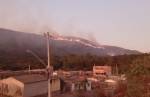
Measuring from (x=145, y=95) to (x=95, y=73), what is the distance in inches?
2405

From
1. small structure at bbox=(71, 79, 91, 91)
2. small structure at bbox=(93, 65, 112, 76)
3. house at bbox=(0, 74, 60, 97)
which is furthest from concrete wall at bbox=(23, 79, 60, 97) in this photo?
small structure at bbox=(93, 65, 112, 76)

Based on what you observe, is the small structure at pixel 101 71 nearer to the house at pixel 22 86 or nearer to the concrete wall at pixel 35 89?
the concrete wall at pixel 35 89

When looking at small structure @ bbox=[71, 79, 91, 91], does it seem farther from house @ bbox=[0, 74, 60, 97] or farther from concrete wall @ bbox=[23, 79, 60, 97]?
house @ bbox=[0, 74, 60, 97]

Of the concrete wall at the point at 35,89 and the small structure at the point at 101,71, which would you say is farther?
the small structure at the point at 101,71

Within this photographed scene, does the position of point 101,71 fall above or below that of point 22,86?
above

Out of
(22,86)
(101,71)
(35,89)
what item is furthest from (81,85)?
(101,71)

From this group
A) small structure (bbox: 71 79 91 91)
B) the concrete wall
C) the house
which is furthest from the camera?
small structure (bbox: 71 79 91 91)

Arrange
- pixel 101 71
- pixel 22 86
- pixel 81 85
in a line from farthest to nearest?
pixel 101 71, pixel 81 85, pixel 22 86

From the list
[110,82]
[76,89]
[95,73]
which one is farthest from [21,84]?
[95,73]

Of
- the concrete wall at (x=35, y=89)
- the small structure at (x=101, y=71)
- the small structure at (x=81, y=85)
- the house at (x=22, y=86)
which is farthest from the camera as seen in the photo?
the small structure at (x=101, y=71)

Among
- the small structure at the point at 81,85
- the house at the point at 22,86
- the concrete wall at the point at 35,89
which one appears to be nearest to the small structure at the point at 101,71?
the small structure at the point at 81,85

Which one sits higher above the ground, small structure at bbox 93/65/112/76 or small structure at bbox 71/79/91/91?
small structure at bbox 93/65/112/76

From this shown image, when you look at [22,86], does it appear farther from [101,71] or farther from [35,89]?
[101,71]

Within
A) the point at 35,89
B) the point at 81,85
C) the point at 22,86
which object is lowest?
the point at 81,85
